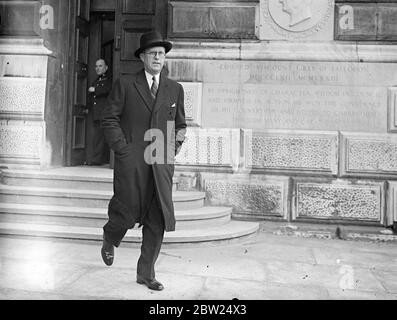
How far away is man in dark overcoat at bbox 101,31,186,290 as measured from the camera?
146 inches

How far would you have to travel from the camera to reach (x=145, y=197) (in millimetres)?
3760

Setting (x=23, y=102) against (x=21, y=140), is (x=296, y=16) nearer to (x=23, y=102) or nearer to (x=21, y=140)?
(x=23, y=102)

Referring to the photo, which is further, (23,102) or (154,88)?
(23,102)

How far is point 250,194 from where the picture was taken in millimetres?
6641

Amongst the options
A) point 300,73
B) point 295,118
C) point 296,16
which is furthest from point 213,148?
point 296,16

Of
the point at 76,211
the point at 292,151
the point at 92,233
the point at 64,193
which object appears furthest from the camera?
the point at 292,151

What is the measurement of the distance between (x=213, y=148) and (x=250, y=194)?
34.3 inches

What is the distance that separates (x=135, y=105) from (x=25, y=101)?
3.81 m

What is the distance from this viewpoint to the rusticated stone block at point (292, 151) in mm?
6570

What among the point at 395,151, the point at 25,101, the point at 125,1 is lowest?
the point at 395,151

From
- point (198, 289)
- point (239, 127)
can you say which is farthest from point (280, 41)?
point (198, 289)

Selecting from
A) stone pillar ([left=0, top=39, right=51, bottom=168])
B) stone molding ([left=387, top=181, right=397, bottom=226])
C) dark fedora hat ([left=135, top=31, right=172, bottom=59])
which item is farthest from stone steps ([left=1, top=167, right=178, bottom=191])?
stone molding ([left=387, top=181, right=397, bottom=226])

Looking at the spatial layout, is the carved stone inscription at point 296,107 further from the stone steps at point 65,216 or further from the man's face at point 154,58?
the man's face at point 154,58
